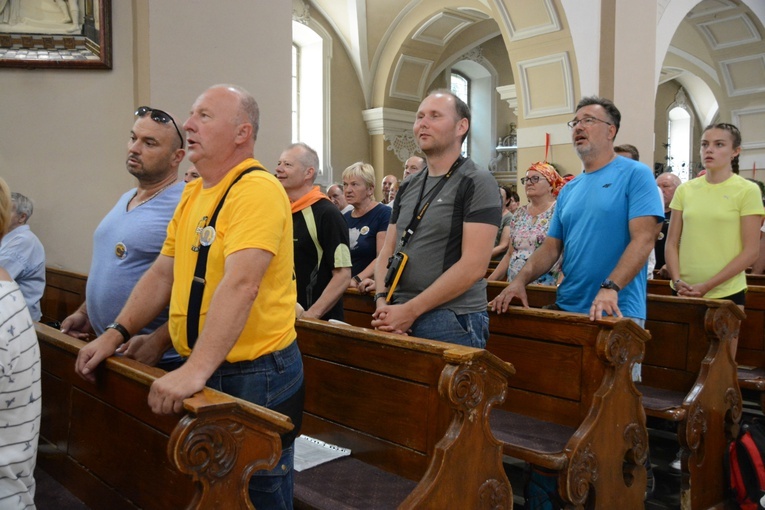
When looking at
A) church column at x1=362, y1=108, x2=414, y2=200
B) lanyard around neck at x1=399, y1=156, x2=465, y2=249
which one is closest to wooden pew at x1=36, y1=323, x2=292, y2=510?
lanyard around neck at x1=399, y1=156, x2=465, y2=249

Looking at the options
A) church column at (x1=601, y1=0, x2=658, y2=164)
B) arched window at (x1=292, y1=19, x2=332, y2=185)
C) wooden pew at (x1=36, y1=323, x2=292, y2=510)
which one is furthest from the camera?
arched window at (x1=292, y1=19, x2=332, y2=185)

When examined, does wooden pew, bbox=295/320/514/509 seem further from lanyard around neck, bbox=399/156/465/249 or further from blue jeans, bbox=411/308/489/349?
lanyard around neck, bbox=399/156/465/249

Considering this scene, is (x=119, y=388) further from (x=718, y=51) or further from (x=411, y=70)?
(x=718, y=51)

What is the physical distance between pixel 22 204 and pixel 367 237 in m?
1.95

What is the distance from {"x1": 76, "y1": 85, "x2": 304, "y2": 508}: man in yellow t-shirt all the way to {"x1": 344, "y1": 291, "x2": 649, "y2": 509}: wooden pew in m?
1.05

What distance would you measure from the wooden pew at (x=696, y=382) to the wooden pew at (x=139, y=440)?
5.34 feet

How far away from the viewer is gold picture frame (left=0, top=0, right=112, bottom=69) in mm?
4141

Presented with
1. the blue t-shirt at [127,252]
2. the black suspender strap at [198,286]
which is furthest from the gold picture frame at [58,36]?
the black suspender strap at [198,286]

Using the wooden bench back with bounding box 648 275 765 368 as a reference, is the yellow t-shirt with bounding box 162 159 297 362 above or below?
above

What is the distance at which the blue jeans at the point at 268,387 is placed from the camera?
5.76ft

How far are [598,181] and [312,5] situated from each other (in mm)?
9113

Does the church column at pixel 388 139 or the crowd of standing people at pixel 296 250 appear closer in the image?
the crowd of standing people at pixel 296 250

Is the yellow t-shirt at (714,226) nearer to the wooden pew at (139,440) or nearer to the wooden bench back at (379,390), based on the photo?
the wooden bench back at (379,390)

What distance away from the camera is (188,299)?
1789mm
